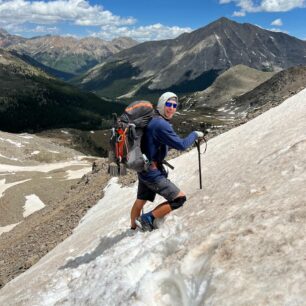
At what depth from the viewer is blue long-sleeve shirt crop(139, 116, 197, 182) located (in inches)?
485

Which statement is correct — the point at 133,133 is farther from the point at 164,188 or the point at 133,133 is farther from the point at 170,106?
the point at 164,188

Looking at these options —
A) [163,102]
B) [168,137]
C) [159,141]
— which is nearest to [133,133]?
[159,141]

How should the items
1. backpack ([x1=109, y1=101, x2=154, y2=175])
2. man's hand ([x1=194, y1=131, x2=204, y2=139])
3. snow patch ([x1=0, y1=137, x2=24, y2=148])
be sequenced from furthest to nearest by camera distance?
snow patch ([x1=0, y1=137, x2=24, y2=148]), man's hand ([x1=194, y1=131, x2=204, y2=139]), backpack ([x1=109, y1=101, x2=154, y2=175])

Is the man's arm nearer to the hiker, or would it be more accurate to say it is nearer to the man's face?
the hiker

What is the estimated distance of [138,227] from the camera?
14156 mm

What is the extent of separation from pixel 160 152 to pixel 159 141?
56 centimetres

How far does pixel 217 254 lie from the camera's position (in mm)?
9406

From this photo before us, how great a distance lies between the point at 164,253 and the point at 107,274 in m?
1.89

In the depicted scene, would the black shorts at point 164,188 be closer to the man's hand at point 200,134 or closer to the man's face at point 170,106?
the man's hand at point 200,134

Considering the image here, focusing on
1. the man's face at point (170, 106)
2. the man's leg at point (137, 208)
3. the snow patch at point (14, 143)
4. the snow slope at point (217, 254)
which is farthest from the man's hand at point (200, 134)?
the snow patch at point (14, 143)

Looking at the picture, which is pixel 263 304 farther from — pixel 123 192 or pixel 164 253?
pixel 123 192

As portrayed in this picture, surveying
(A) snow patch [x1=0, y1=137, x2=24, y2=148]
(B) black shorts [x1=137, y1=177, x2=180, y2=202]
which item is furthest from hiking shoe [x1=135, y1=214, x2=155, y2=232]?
(A) snow patch [x1=0, y1=137, x2=24, y2=148]

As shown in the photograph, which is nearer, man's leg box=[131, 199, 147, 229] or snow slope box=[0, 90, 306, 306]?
snow slope box=[0, 90, 306, 306]

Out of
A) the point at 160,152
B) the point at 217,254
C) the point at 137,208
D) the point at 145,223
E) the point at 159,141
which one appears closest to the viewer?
the point at 217,254
